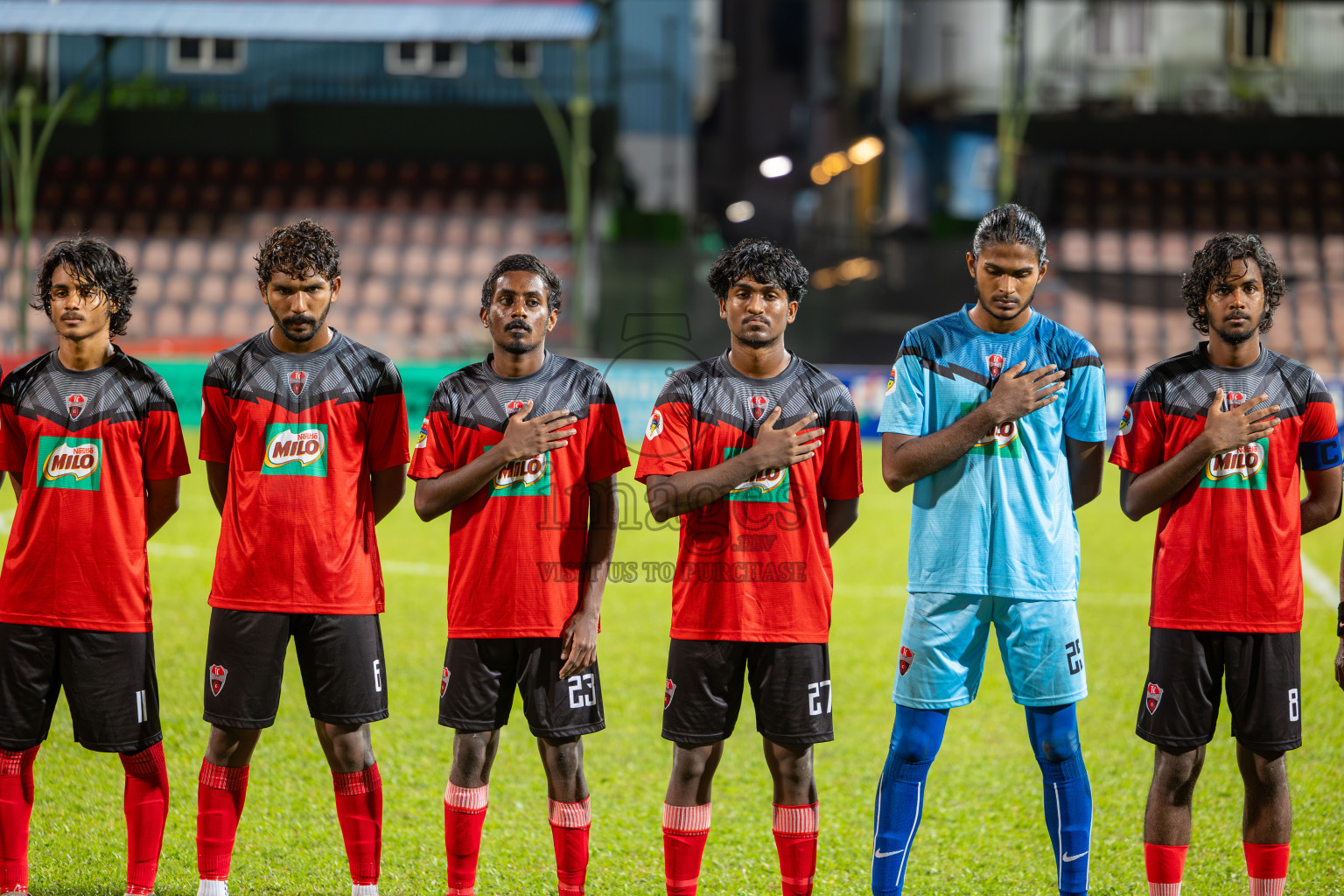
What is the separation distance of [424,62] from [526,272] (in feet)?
71.0

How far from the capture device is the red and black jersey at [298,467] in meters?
3.57

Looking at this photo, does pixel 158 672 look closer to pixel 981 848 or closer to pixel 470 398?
pixel 470 398

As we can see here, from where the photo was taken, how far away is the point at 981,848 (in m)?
4.58

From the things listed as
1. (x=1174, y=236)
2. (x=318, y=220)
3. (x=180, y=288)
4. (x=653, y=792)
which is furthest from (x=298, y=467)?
(x=1174, y=236)

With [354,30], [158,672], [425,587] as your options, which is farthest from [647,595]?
[354,30]

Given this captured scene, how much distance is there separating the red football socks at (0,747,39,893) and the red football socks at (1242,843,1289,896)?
3607 mm

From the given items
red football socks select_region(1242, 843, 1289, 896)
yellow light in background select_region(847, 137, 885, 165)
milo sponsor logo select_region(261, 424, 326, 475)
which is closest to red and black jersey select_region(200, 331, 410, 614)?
milo sponsor logo select_region(261, 424, 326, 475)

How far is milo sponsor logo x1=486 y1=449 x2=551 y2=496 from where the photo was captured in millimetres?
3557

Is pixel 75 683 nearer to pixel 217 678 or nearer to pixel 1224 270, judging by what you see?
pixel 217 678

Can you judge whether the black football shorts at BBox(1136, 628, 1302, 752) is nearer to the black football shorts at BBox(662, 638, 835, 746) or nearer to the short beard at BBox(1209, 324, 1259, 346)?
the short beard at BBox(1209, 324, 1259, 346)

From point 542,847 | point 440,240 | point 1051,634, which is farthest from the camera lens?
point 440,240

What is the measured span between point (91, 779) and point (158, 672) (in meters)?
1.83

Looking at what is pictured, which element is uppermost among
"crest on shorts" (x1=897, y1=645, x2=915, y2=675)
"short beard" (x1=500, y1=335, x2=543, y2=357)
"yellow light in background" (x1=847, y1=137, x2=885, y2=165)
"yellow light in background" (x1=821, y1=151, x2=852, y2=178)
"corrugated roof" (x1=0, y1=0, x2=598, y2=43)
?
"corrugated roof" (x1=0, y1=0, x2=598, y2=43)

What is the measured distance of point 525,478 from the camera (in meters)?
3.57
